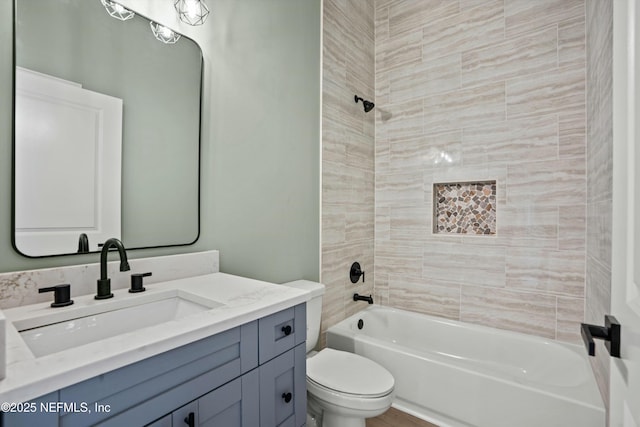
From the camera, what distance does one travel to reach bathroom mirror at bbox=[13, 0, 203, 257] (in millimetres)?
961

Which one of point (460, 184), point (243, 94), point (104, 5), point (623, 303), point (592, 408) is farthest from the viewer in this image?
point (460, 184)

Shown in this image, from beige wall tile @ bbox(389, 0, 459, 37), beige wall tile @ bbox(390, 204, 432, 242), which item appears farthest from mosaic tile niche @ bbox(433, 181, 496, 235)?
beige wall tile @ bbox(389, 0, 459, 37)

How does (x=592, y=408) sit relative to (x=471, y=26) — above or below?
below

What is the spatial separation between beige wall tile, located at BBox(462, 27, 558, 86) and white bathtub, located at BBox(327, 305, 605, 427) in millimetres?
1817

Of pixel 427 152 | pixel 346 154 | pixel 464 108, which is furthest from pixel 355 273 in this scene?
pixel 464 108

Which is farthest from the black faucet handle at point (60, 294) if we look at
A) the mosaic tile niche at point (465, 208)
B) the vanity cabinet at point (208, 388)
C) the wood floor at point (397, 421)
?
the mosaic tile niche at point (465, 208)

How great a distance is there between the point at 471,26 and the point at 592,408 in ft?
8.08

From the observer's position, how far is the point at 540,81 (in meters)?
2.07

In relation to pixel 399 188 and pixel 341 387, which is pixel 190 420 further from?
pixel 399 188

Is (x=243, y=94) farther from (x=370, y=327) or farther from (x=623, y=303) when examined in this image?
(x=370, y=327)

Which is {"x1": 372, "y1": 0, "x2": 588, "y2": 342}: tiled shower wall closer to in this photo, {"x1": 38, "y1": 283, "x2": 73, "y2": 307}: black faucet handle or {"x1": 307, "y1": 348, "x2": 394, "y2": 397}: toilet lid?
{"x1": 307, "y1": 348, "x2": 394, "y2": 397}: toilet lid

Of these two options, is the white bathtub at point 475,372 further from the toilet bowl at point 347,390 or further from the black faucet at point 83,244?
the black faucet at point 83,244

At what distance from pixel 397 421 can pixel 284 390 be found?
3.65 ft

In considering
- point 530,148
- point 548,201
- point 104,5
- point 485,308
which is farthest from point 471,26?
point 104,5
